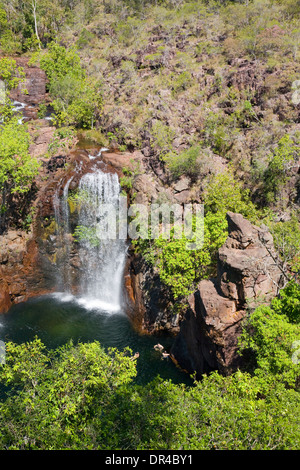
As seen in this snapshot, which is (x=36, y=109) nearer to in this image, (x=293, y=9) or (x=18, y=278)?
(x=18, y=278)

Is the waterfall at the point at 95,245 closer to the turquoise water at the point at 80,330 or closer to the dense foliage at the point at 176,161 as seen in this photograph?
the dense foliage at the point at 176,161

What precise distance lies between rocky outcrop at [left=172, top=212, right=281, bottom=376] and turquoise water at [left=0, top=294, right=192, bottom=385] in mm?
4527

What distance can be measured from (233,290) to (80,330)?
14429mm

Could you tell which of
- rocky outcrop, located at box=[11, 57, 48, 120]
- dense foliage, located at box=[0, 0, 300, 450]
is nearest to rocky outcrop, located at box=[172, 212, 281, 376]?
Answer: dense foliage, located at box=[0, 0, 300, 450]

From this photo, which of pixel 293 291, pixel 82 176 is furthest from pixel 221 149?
pixel 293 291

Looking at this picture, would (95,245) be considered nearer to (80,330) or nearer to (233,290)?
(80,330)

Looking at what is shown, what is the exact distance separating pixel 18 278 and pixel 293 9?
52.4m

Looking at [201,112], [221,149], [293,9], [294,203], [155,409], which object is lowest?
[155,409]

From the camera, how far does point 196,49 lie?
48.4m

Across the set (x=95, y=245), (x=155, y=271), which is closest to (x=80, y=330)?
(x=155, y=271)

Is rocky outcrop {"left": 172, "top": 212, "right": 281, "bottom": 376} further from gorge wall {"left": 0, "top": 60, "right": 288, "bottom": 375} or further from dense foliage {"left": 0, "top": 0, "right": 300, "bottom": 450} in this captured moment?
dense foliage {"left": 0, "top": 0, "right": 300, "bottom": 450}

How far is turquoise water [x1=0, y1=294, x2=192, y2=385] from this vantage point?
78.8 ft

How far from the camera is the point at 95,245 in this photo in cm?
3228

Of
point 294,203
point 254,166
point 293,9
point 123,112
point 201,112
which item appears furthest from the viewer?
point 293,9
